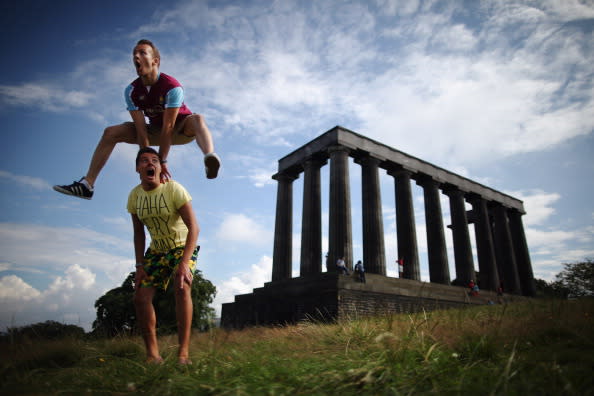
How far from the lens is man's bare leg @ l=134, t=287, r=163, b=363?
4.10 meters

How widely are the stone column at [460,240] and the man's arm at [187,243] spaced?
1256 inches

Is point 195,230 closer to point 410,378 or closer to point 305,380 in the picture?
point 305,380

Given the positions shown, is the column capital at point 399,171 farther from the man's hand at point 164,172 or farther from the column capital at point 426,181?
the man's hand at point 164,172

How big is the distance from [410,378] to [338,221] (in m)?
23.0

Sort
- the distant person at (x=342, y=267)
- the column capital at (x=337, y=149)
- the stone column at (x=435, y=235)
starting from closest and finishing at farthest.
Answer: the distant person at (x=342, y=267)
the column capital at (x=337, y=149)
the stone column at (x=435, y=235)

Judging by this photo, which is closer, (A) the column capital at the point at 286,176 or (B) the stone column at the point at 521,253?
(A) the column capital at the point at 286,176

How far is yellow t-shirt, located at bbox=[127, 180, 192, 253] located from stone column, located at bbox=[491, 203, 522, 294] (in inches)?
1647

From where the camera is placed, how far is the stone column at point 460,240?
31.5 m

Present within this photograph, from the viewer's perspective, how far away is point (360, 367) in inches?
119

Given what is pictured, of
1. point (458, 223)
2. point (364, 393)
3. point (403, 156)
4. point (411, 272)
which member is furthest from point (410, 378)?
point (458, 223)

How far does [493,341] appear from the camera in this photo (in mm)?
3791

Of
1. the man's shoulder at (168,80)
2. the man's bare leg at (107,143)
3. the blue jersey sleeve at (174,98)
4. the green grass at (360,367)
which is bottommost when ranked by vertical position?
the green grass at (360,367)

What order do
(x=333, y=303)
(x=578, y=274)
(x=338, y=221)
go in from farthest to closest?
(x=578, y=274), (x=338, y=221), (x=333, y=303)

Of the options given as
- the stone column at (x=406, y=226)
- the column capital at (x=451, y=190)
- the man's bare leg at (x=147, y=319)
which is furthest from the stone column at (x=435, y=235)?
the man's bare leg at (x=147, y=319)
